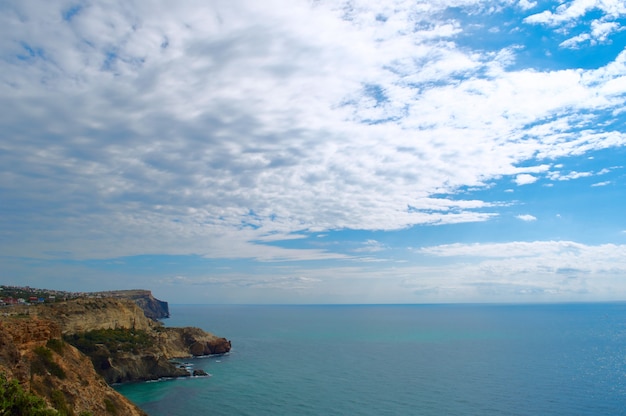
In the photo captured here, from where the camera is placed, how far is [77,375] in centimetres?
4300

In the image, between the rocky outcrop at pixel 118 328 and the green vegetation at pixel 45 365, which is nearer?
the green vegetation at pixel 45 365

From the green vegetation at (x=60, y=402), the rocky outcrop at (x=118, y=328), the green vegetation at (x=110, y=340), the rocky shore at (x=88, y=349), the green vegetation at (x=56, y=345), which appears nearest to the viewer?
the green vegetation at (x=60, y=402)

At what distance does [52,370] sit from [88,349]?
144 ft

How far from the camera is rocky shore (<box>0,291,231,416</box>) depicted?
1464 inches

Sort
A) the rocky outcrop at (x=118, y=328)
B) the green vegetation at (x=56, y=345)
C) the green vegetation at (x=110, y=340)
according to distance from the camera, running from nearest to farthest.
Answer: the green vegetation at (x=56, y=345), the green vegetation at (x=110, y=340), the rocky outcrop at (x=118, y=328)

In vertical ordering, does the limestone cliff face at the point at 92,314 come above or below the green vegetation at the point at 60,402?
above

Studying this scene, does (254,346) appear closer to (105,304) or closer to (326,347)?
(326,347)

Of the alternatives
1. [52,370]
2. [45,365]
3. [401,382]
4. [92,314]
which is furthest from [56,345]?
[401,382]

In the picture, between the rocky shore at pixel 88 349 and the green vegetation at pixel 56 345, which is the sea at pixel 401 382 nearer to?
the rocky shore at pixel 88 349

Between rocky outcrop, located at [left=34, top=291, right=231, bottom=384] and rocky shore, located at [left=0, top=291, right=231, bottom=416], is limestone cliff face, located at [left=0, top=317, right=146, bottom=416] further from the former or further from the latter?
rocky outcrop, located at [left=34, top=291, right=231, bottom=384]

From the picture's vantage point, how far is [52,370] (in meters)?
39.6

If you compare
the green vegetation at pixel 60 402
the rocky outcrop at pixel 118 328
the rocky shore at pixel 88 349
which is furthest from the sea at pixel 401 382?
the green vegetation at pixel 60 402

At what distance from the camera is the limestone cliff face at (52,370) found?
112 feet

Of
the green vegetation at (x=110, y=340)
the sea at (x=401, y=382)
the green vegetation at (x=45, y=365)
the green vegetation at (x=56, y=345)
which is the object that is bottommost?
the sea at (x=401, y=382)
